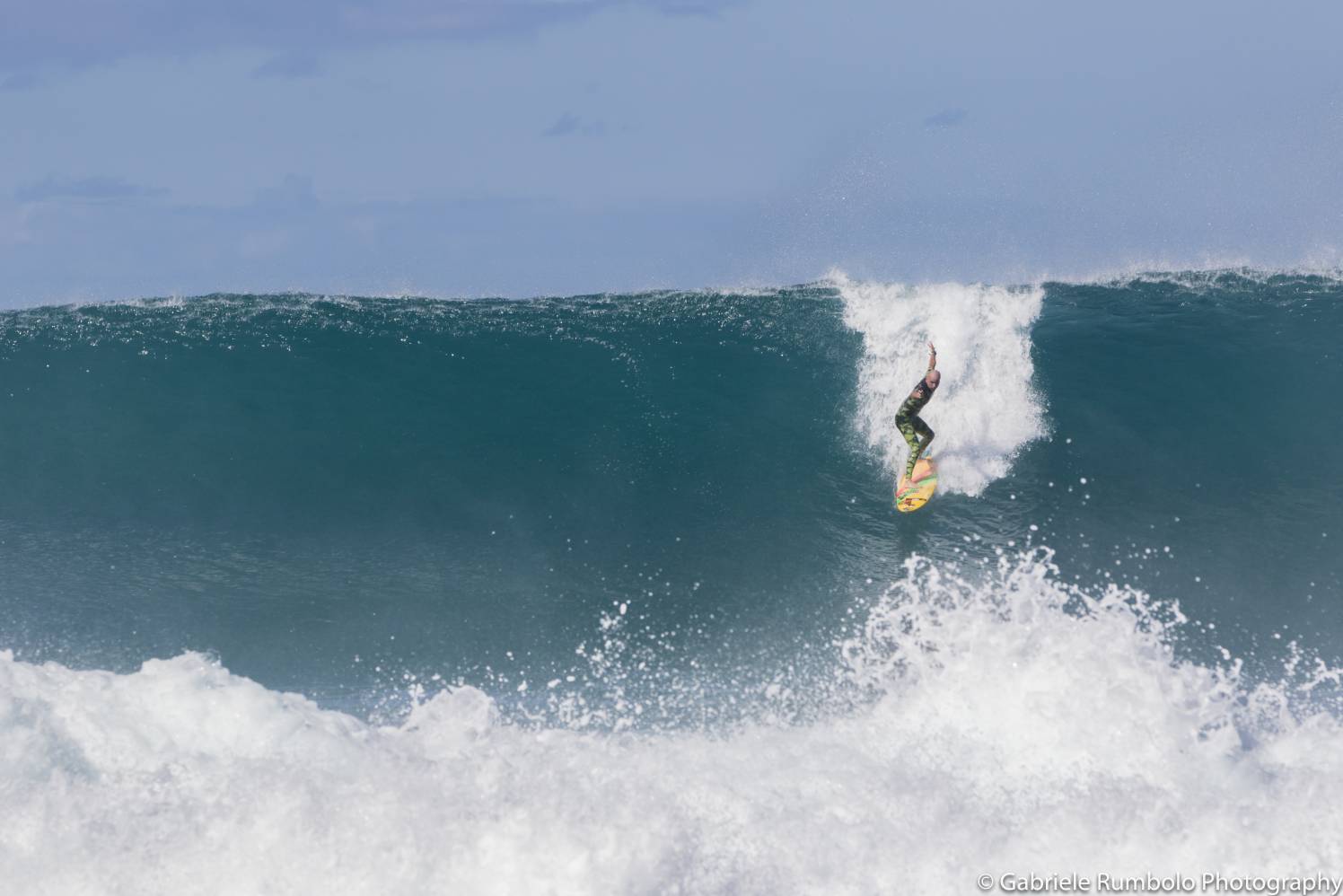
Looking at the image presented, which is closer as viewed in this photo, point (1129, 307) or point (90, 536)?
point (90, 536)

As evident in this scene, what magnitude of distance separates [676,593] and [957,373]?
510 centimetres

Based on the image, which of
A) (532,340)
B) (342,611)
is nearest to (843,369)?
(532,340)

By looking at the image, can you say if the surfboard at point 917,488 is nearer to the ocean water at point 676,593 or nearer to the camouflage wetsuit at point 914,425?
the camouflage wetsuit at point 914,425

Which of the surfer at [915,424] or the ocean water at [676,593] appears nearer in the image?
the ocean water at [676,593]

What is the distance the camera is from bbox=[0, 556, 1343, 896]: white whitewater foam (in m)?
7.84

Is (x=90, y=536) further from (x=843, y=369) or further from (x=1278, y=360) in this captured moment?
(x=1278, y=360)

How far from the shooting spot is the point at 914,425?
12.0 m

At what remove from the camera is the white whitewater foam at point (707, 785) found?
7836 mm

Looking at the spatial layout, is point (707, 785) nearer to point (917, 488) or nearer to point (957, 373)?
point (917, 488)

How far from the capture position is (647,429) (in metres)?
13.9

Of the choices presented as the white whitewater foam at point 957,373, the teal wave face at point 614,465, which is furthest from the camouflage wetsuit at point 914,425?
the teal wave face at point 614,465

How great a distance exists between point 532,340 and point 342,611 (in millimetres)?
6538

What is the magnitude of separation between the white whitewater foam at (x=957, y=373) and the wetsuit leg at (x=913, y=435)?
0.46m

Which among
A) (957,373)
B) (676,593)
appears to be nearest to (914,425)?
(957,373)
